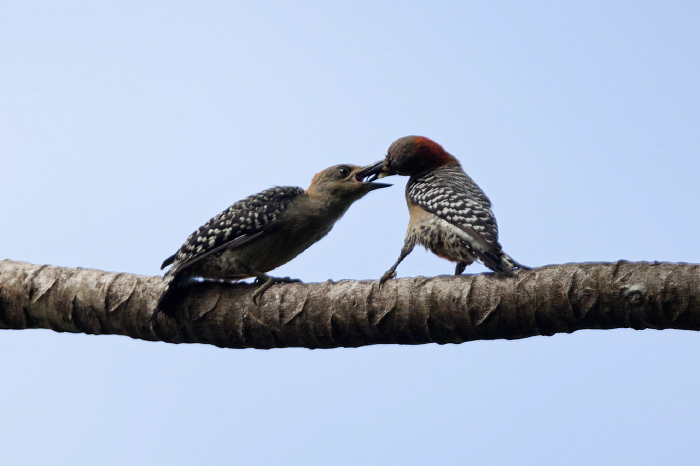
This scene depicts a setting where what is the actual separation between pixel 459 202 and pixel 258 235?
1.47m

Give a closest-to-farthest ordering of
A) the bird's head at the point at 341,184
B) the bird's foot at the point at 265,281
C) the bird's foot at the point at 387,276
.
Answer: the bird's foot at the point at 387,276 → the bird's foot at the point at 265,281 → the bird's head at the point at 341,184

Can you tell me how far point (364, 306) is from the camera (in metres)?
4.55

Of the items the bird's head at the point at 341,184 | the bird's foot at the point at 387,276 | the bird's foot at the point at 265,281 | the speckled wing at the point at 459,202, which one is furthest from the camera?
the bird's head at the point at 341,184

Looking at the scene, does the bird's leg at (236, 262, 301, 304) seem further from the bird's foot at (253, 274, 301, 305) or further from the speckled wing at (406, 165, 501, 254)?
the speckled wing at (406, 165, 501, 254)

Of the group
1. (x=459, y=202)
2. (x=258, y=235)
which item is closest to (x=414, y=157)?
(x=459, y=202)

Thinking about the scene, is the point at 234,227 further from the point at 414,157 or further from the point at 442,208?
the point at 414,157

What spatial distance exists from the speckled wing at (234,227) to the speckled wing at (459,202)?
1.07 m

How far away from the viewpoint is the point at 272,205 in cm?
608

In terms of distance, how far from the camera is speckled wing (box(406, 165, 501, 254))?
519cm

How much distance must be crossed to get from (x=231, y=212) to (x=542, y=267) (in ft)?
8.36

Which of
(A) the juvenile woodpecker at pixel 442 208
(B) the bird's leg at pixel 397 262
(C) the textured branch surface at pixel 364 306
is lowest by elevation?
(C) the textured branch surface at pixel 364 306

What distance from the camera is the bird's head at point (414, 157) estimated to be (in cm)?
667

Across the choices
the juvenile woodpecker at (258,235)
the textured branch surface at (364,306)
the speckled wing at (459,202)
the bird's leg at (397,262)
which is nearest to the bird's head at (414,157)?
the speckled wing at (459,202)

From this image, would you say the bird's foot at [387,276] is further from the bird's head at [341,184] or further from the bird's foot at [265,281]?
the bird's head at [341,184]
